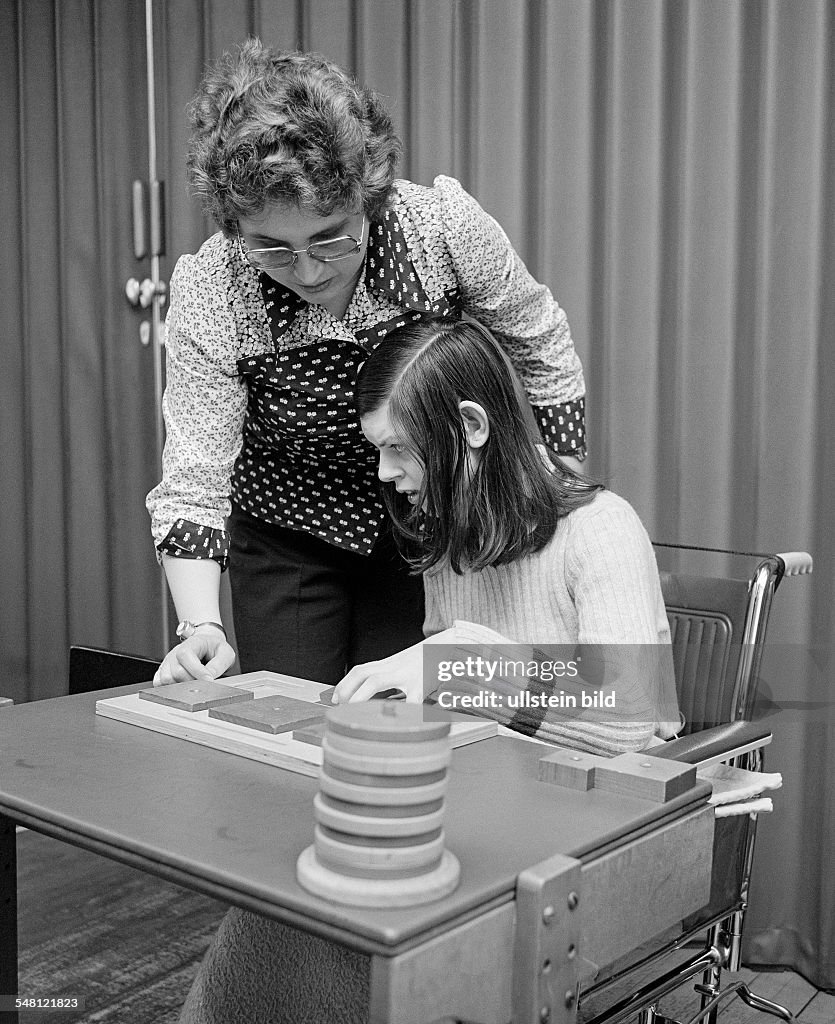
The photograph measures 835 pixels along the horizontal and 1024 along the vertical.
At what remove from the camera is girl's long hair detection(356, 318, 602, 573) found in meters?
1.46

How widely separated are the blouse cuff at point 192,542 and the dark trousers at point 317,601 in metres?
0.20

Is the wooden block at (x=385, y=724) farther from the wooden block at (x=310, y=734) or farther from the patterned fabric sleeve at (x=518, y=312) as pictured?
the patterned fabric sleeve at (x=518, y=312)

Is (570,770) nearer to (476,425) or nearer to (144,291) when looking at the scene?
(476,425)

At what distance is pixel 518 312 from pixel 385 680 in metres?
0.72

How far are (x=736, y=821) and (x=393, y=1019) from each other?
732mm

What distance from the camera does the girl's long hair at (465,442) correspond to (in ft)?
4.80

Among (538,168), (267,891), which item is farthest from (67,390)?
(267,891)

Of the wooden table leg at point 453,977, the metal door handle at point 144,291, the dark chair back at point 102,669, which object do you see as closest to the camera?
the wooden table leg at point 453,977

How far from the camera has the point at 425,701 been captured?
1.27 metres

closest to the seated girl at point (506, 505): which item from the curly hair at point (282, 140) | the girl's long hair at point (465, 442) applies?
the girl's long hair at point (465, 442)

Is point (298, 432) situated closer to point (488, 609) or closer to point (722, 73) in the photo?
point (488, 609)

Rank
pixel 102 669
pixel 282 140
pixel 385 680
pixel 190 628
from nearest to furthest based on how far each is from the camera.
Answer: pixel 385 680
pixel 282 140
pixel 190 628
pixel 102 669

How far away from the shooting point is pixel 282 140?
Answer: 132 centimetres

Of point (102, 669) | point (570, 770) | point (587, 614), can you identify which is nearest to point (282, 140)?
point (587, 614)
